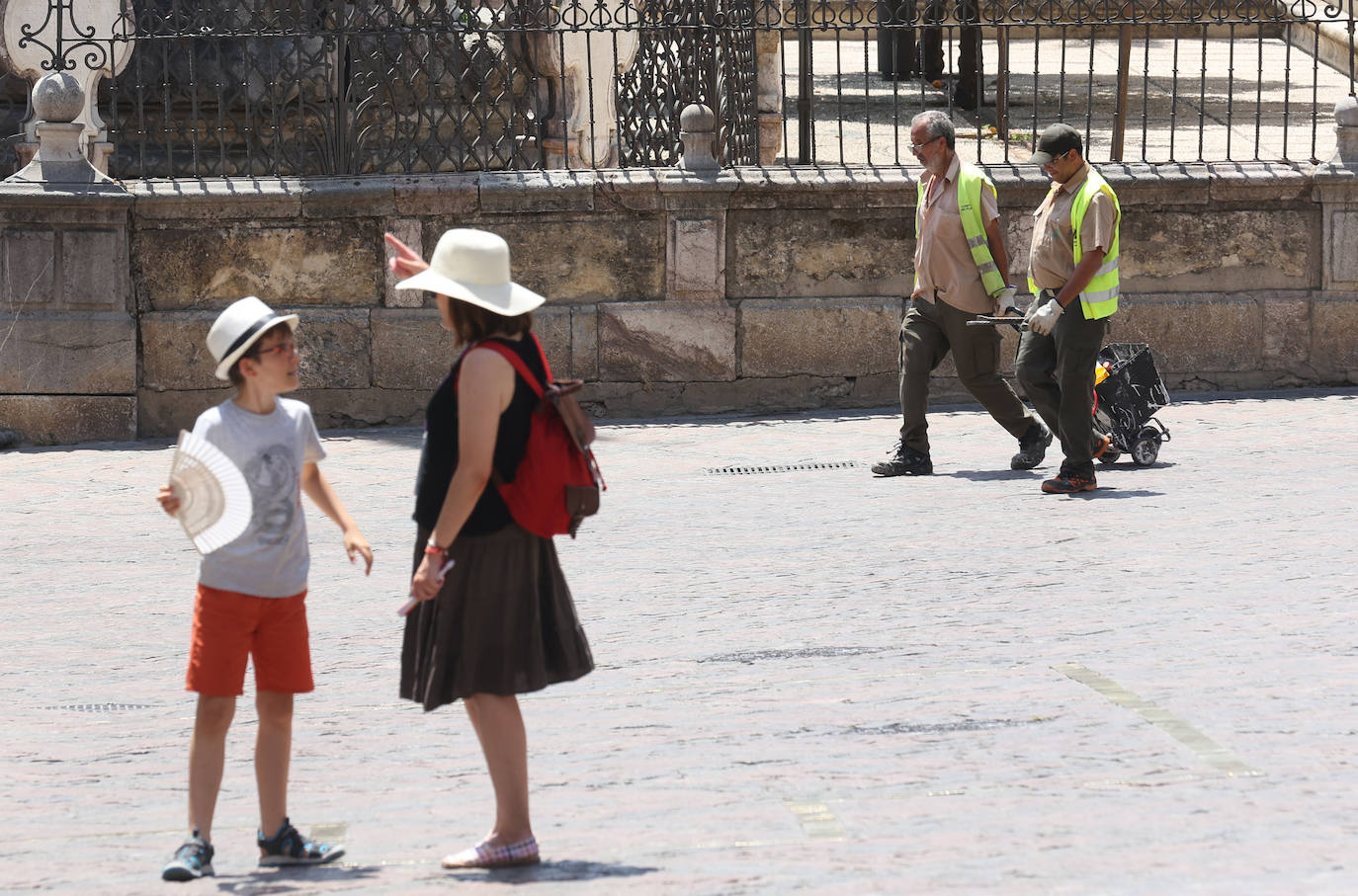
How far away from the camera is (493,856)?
4.30 m

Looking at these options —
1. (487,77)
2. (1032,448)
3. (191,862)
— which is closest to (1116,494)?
(1032,448)

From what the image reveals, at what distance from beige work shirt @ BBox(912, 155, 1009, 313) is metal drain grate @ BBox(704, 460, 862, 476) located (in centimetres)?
106

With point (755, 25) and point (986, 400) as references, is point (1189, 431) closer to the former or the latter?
point (986, 400)

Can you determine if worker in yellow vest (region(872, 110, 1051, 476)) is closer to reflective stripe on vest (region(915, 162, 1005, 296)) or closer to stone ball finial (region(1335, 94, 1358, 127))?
reflective stripe on vest (region(915, 162, 1005, 296))

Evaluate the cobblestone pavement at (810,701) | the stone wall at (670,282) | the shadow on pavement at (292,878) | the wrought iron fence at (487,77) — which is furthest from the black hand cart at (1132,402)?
the shadow on pavement at (292,878)

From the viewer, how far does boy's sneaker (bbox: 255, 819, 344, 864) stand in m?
4.41

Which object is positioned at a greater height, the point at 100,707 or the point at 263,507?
the point at 263,507

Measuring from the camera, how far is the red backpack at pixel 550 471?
14.5 feet

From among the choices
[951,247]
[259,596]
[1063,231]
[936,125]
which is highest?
[936,125]

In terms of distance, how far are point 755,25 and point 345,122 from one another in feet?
8.27

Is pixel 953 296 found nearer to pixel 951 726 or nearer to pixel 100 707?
pixel 951 726

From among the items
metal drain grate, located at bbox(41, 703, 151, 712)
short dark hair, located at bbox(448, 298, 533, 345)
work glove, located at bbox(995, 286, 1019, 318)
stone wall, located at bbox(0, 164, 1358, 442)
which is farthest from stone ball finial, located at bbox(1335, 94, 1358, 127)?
short dark hair, located at bbox(448, 298, 533, 345)

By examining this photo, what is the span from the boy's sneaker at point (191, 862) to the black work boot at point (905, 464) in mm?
5682

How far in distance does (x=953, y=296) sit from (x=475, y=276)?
17.7 feet
